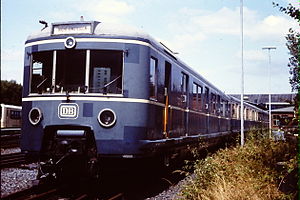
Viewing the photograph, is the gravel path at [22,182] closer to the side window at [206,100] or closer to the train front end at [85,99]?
the train front end at [85,99]

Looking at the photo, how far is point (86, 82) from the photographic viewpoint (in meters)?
6.23

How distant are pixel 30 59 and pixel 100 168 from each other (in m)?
2.53

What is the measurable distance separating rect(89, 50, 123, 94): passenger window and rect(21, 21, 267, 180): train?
18 millimetres

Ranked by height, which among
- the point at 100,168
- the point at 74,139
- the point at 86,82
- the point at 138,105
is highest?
the point at 86,82

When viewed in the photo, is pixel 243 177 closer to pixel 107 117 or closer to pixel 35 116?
pixel 107 117

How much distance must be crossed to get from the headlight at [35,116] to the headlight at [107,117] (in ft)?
3.68

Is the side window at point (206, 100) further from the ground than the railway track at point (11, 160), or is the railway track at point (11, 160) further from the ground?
the side window at point (206, 100)

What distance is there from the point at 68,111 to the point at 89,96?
458mm

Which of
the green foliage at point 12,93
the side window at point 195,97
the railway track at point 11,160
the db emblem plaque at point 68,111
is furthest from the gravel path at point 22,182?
the green foliage at point 12,93

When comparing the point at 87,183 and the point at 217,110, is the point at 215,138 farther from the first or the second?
the point at 87,183

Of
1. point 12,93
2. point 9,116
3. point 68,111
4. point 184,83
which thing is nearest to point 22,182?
point 68,111

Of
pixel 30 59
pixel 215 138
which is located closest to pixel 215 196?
pixel 30 59

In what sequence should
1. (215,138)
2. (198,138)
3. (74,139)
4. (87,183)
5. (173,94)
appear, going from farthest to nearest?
(215,138) < (198,138) < (173,94) < (87,183) < (74,139)

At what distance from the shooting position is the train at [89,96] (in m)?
6.01
